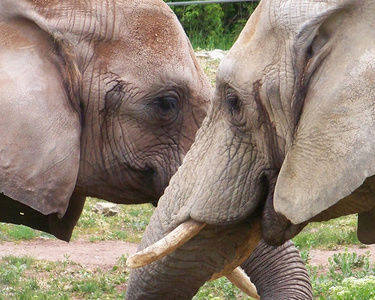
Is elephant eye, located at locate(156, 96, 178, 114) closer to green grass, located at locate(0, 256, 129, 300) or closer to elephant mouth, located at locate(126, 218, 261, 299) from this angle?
elephant mouth, located at locate(126, 218, 261, 299)

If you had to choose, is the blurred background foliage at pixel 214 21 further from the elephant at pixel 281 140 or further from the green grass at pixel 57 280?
the elephant at pixel 281 140

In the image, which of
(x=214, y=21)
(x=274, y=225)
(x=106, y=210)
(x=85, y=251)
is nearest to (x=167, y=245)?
(x=274, y=225)

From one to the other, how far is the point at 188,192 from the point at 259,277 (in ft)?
3.26

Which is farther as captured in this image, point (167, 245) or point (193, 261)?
point (193, 261)

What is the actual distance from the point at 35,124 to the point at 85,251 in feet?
9.54

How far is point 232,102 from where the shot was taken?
4.62m

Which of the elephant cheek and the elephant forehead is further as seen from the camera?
the elephant cheek

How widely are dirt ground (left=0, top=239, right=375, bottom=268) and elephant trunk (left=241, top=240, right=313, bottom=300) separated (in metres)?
2.28

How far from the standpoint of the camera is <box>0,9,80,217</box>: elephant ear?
5684 mm

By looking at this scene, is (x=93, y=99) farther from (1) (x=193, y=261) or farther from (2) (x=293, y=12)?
(2) (x=293, y=12)

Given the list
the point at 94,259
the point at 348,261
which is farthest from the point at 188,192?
the point at 94,259

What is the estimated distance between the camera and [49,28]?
5832 mm

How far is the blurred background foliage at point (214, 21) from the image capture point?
52.2ft

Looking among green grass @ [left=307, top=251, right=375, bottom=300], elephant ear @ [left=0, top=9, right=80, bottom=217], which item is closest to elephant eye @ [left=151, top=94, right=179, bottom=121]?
elephant ear @ [left=0, top=9, right=80, bottom=217]
